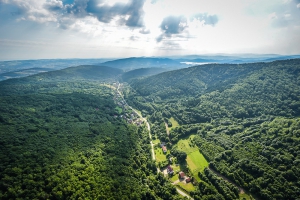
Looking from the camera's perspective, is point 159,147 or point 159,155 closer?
point 159,155

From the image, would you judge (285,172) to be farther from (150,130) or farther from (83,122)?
(83,122)

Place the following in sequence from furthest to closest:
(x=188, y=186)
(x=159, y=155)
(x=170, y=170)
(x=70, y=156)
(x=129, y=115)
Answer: (x=129, y=115), (x=159, y=155), (x=170, y=170), (x=70, y=156), (x=188, y=186)

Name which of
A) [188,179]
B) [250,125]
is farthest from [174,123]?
[188,179]

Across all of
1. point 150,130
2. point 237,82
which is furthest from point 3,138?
point 237,82

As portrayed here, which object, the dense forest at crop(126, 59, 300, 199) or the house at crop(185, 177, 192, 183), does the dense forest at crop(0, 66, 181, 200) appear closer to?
the house at crop(185, 177, 192, 183)

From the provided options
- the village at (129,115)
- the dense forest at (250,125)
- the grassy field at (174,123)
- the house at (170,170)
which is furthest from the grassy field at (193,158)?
the village at (129,115)

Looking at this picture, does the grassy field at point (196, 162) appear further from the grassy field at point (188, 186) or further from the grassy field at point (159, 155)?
the grassy field at point (159, 155)

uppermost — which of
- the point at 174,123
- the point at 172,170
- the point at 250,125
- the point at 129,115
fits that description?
the point at 250,125

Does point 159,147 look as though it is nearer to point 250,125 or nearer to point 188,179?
point 188,179
